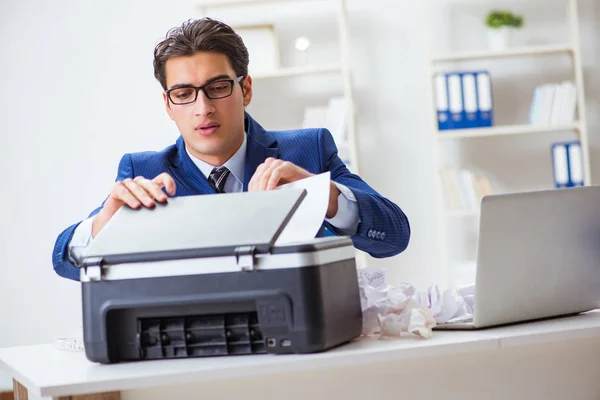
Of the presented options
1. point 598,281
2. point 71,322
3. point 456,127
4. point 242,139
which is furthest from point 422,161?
point 598,281

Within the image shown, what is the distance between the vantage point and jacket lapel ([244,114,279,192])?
6.63ft

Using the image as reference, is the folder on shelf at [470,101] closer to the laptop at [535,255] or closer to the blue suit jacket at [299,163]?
the blue suit jacket at [299,163]

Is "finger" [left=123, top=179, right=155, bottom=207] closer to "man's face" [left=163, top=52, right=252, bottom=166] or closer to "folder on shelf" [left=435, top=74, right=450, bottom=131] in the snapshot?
"man's face" [left=163, top=52, right=252, bottom=166]

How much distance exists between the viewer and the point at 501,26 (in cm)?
424

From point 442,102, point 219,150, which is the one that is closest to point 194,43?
point 219,150

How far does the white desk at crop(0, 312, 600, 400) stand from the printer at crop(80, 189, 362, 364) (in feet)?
0.10

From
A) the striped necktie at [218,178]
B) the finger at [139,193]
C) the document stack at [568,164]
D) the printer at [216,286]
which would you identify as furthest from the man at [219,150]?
the document stack at [568,164]

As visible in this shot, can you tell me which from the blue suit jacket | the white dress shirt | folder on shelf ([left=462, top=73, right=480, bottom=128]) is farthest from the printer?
folder on shelf ([left=462, top=73, right=480, bottom=128])

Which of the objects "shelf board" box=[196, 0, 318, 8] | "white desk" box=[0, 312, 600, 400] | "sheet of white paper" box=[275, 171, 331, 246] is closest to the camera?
"white desk" box=[0, 312, 600, 400]

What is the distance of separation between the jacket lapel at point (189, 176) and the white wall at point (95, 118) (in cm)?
246

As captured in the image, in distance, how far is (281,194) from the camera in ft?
4.47

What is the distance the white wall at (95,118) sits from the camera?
4.43 meters

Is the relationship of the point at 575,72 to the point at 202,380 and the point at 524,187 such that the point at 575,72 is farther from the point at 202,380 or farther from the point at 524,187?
the point at 202,380

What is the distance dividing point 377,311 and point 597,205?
419 mm
